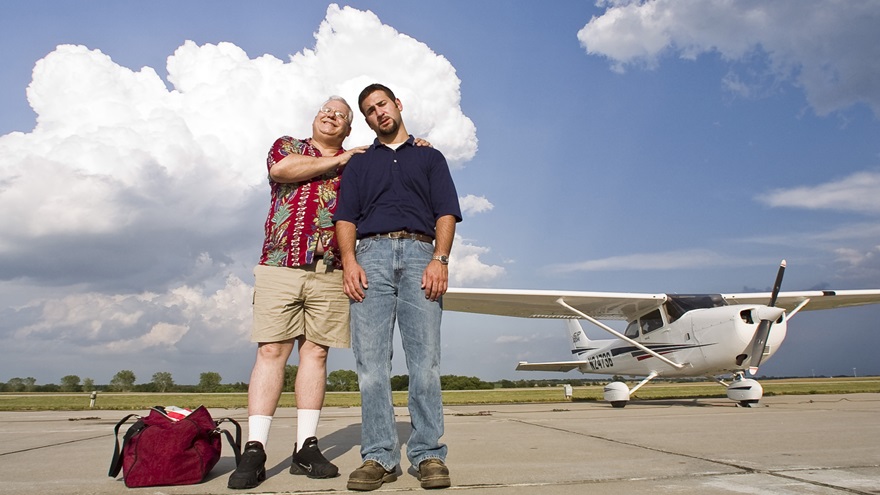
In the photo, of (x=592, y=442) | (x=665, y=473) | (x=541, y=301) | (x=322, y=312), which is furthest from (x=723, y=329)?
(x=322, y=312)

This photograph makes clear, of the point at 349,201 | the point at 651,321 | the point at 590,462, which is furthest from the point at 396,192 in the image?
the point at 651,321

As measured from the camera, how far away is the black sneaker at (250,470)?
239 centimetres

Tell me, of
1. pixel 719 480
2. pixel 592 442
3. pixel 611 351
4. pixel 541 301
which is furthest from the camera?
pixel 611 351

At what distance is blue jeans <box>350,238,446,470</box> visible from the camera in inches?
102

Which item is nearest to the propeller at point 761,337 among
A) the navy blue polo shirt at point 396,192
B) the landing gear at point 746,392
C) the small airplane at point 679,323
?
the small airplane at point 679,323

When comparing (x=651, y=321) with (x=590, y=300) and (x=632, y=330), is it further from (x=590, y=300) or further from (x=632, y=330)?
(x=590, y=300)

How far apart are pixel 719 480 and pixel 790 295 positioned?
12.8m

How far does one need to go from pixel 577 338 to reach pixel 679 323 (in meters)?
8.04

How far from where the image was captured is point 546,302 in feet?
40.3

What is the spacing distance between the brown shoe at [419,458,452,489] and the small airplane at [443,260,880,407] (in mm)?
8608

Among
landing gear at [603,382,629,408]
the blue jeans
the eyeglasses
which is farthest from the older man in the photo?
landing gear at [603,382,629,408]

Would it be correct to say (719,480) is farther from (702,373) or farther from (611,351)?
(611,351)

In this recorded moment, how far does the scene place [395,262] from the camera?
268cm

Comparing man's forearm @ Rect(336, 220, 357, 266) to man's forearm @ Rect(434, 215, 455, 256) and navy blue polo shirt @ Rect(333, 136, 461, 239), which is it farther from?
man's forearm @ Rect(434, 215, 455, 256)
